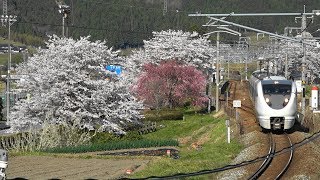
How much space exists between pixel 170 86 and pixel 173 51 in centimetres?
1018

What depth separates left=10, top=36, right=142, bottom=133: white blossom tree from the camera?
149 ft

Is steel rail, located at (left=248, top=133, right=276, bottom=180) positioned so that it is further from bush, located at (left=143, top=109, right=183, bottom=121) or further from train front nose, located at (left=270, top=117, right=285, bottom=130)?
bush, located at (left=143, top=109, right=183, bottom=121)

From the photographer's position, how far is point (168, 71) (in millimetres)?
68875

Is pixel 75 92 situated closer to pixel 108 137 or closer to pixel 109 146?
pixel 108 137

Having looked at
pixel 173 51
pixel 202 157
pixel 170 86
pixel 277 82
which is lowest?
pixel 170 86

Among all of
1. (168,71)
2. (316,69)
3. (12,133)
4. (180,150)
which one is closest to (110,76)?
(12,133)

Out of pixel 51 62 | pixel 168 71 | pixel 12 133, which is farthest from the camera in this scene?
pixel 168 71

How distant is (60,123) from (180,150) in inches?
430

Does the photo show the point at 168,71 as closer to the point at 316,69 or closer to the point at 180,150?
the point at 180,150

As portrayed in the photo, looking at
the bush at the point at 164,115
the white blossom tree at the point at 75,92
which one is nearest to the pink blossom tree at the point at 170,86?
the bush at the point at 164,115

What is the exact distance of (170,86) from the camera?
68375mm

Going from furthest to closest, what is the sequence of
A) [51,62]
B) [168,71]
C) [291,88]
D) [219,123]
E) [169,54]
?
[169,54] < [168,71] < [51,62] < [219,123] < [291,88]

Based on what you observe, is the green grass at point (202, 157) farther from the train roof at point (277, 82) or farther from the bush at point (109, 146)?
the bush at point (109, 146)

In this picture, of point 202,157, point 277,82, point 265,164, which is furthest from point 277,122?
point 265,164
